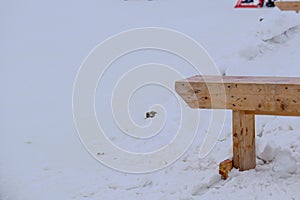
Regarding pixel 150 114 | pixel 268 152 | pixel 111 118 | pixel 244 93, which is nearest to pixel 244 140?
pixel 268 152

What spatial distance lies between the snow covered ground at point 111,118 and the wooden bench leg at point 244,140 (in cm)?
7

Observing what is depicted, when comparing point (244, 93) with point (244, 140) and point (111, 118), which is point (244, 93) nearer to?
point (244, 140)

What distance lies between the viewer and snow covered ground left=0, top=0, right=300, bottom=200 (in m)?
3.07

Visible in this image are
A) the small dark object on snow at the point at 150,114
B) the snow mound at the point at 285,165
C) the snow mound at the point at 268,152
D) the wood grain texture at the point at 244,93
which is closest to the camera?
the wood grain texture at the point at 244,93

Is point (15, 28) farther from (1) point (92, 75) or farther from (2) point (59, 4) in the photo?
(1) point (92, 75)

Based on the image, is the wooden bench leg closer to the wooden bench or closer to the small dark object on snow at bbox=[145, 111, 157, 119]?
the wooden bench

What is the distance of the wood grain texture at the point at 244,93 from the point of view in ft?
9.23

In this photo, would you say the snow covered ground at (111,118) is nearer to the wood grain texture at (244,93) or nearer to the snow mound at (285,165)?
the snow mound at (285,165)

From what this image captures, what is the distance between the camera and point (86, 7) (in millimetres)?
12969

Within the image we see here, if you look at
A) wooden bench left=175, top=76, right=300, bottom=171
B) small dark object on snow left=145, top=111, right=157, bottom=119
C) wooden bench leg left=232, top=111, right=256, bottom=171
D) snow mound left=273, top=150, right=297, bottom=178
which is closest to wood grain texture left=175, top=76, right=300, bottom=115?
wooden bench left=175, top=76, right=300, bottom=171

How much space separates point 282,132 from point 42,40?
6571mm

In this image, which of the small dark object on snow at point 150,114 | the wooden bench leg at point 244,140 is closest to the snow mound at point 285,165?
the wooden bench leg at point 244,140

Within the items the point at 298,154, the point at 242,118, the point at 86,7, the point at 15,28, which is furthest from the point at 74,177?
the point at 86,7

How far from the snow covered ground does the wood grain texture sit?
0.40 metres
